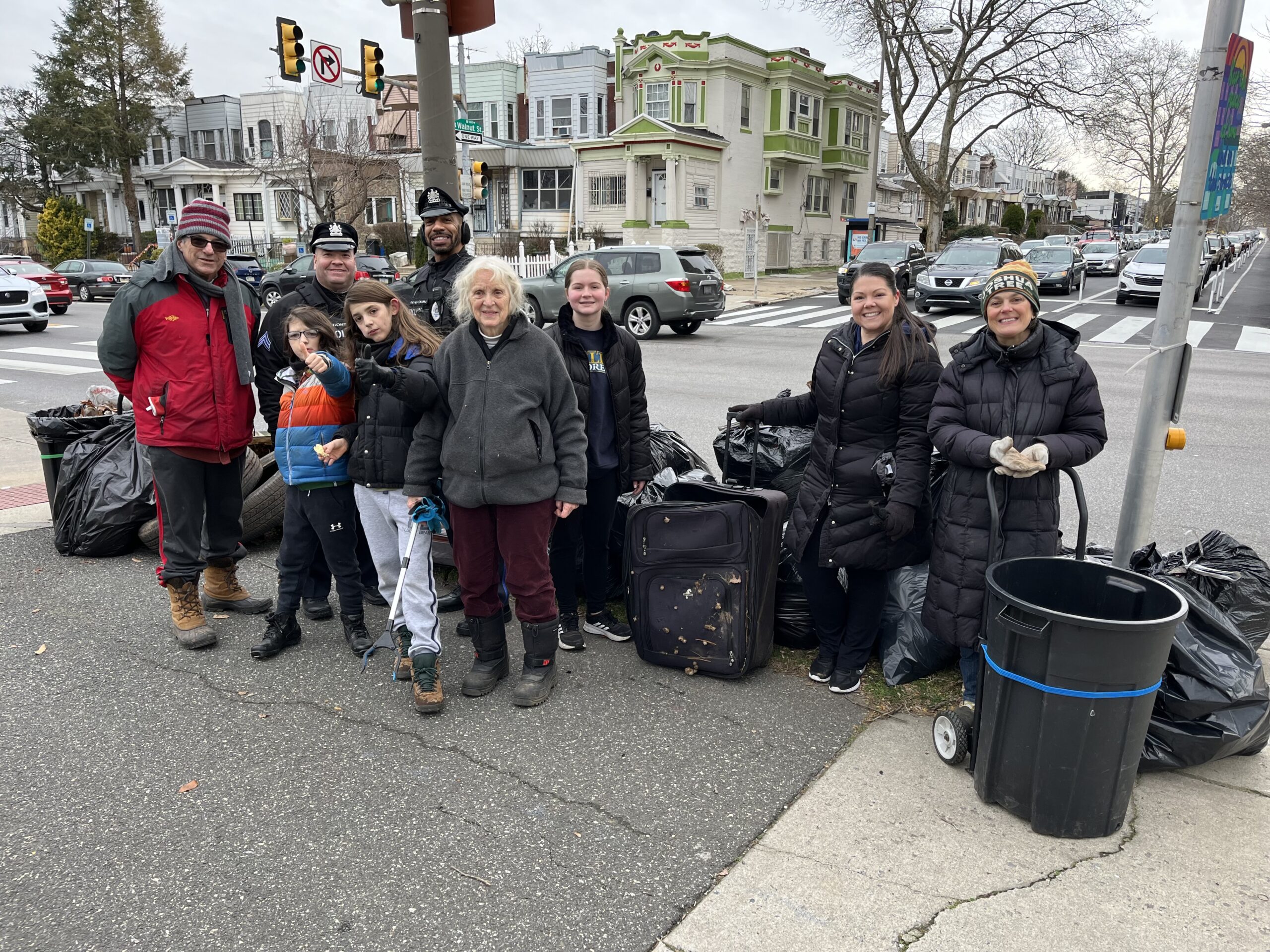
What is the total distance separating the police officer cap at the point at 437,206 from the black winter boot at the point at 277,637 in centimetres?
216

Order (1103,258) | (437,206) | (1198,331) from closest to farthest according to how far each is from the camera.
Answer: (437,206) < (1198,331) < (1103,258)

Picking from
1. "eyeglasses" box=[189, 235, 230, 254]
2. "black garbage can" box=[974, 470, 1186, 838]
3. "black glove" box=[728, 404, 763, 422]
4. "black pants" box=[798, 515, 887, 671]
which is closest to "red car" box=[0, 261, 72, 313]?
"eyeglasses" box=[189, 235, 230, 254]

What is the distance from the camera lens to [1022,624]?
2.57 meters

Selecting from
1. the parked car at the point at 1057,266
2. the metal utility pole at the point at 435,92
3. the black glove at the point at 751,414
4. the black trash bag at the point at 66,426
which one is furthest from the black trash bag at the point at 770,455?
the parked car at the point at 1057,266

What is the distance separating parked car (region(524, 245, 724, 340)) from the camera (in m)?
Result: 16.0

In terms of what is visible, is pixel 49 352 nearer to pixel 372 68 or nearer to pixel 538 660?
pixel 372 68

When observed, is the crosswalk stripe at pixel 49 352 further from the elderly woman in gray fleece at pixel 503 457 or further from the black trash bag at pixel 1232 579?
the black trash bag at pixel 1232 579

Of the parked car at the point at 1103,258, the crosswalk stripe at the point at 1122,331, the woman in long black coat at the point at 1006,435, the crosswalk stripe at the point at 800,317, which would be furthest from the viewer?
the parked car at the point at 1103,258

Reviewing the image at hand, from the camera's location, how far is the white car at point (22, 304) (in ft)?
59.5

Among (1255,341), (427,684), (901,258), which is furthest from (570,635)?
(901,258)

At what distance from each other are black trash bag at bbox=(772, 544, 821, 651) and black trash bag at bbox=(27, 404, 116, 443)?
4147 mm

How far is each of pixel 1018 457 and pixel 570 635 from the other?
2112 mm

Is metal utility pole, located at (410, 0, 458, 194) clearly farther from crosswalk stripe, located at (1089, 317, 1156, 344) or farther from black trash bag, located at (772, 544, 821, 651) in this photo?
crosswalk stripe, located at (1089, 317, 1156, 344)

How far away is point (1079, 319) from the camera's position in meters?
19.6
